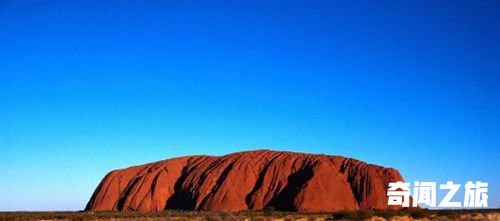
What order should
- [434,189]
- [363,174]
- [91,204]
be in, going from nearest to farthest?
[434,189], [363,174], [91,204]

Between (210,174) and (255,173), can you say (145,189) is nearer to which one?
(210,174)

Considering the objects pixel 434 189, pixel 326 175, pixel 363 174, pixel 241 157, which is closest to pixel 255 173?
pixel 241 157

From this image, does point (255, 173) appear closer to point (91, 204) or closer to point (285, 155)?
point (285, 155)

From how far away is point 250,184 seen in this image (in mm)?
80375

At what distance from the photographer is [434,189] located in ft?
164

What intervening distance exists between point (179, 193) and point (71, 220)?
1513 inches

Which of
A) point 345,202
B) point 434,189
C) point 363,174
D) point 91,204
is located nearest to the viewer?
point 434,189

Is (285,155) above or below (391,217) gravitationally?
above

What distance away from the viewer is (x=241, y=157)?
87.5 m

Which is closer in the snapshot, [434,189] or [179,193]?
[434,189]

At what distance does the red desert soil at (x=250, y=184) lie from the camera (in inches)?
2968

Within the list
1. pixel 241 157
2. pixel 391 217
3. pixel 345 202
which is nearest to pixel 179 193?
pixel 241 157

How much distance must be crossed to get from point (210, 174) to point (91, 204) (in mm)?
22101

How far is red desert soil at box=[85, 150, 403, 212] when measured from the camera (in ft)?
247
